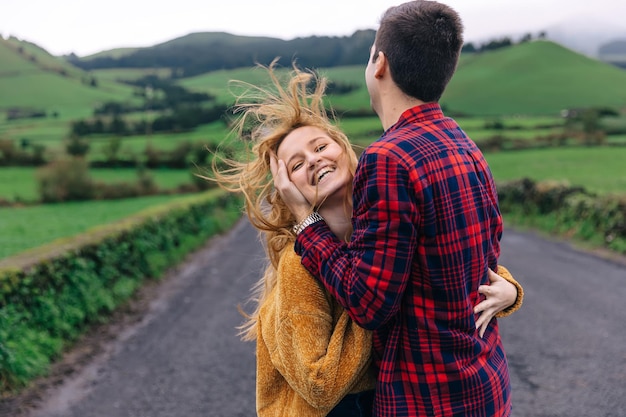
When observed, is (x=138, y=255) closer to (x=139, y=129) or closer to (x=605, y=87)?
(x=139, y=129)

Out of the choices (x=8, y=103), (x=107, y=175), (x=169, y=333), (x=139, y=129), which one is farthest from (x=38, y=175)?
(x=8, y=103)

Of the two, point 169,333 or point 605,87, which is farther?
point 605,87

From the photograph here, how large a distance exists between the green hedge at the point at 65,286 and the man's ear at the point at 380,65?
3.24 metres

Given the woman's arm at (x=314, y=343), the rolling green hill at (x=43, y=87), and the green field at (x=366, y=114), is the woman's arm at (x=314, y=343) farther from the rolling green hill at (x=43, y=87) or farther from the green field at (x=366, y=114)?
the rolling green hill at (x=43, y=87)

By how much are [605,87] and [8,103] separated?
7041cm

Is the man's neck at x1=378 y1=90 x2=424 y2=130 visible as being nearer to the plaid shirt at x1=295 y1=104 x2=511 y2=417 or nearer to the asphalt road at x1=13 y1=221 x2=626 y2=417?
the plaid shirt at x1=295 y1=104 x2=511 y2=417

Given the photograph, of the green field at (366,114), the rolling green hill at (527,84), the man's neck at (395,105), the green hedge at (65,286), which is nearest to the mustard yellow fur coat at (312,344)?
the man's neck at (395,105)

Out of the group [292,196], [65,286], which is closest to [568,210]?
[65,286]

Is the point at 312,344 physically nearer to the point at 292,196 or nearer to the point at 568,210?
the point at 292,196

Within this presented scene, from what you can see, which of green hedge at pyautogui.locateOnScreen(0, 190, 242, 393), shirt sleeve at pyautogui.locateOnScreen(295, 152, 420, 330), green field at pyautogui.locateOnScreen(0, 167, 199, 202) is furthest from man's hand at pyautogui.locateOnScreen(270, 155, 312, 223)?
A: green field at pyautogui.locateOnScreen(0, 167, 199, 202)

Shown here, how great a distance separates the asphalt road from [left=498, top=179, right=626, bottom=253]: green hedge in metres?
2.53

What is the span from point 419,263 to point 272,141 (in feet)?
2.63

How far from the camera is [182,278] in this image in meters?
10.7

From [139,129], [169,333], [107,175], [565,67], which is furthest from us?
[565,67]
